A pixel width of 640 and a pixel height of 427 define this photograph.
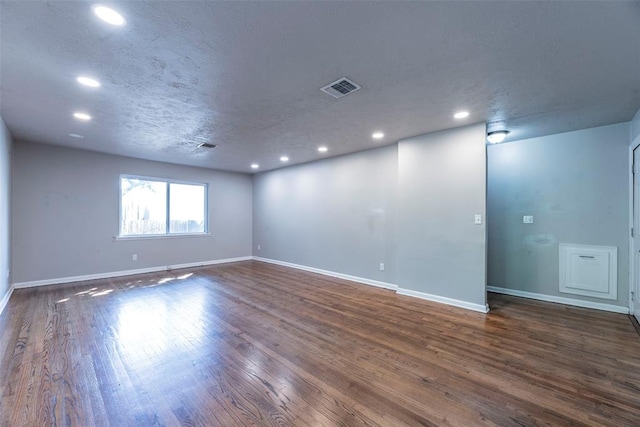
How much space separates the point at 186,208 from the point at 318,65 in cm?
586

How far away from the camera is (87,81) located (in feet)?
8.19

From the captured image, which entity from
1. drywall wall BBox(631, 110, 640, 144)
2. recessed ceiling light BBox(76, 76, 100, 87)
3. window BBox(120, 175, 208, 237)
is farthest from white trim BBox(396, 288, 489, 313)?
window BBox(120, 175, 208, 237)

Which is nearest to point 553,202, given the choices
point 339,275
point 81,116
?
point 339,275

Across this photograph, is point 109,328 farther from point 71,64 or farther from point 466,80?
point 466,80

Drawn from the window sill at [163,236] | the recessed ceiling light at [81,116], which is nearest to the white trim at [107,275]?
the window sill at [163,236]

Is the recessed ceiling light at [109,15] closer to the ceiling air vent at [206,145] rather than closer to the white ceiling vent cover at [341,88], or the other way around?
the white ceiling vent cover at [341,88]

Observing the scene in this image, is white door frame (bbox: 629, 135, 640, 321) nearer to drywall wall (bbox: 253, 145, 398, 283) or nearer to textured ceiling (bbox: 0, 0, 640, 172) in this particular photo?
textured ceiling (bbox: 0, 0, 640, 172)

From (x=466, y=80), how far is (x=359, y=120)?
1.35m

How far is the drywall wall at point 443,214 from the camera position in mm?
3592

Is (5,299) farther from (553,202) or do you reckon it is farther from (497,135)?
(553,202)

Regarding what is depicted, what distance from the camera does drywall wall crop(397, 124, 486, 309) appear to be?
3.59m

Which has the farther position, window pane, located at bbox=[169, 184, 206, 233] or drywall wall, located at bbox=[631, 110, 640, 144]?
window pane, located at bbox=[169, 184, 206, 233]

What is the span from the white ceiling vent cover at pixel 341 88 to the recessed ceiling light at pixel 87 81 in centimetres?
218

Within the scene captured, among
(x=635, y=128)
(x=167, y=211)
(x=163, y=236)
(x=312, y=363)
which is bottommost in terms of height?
(x=312, y=363)
